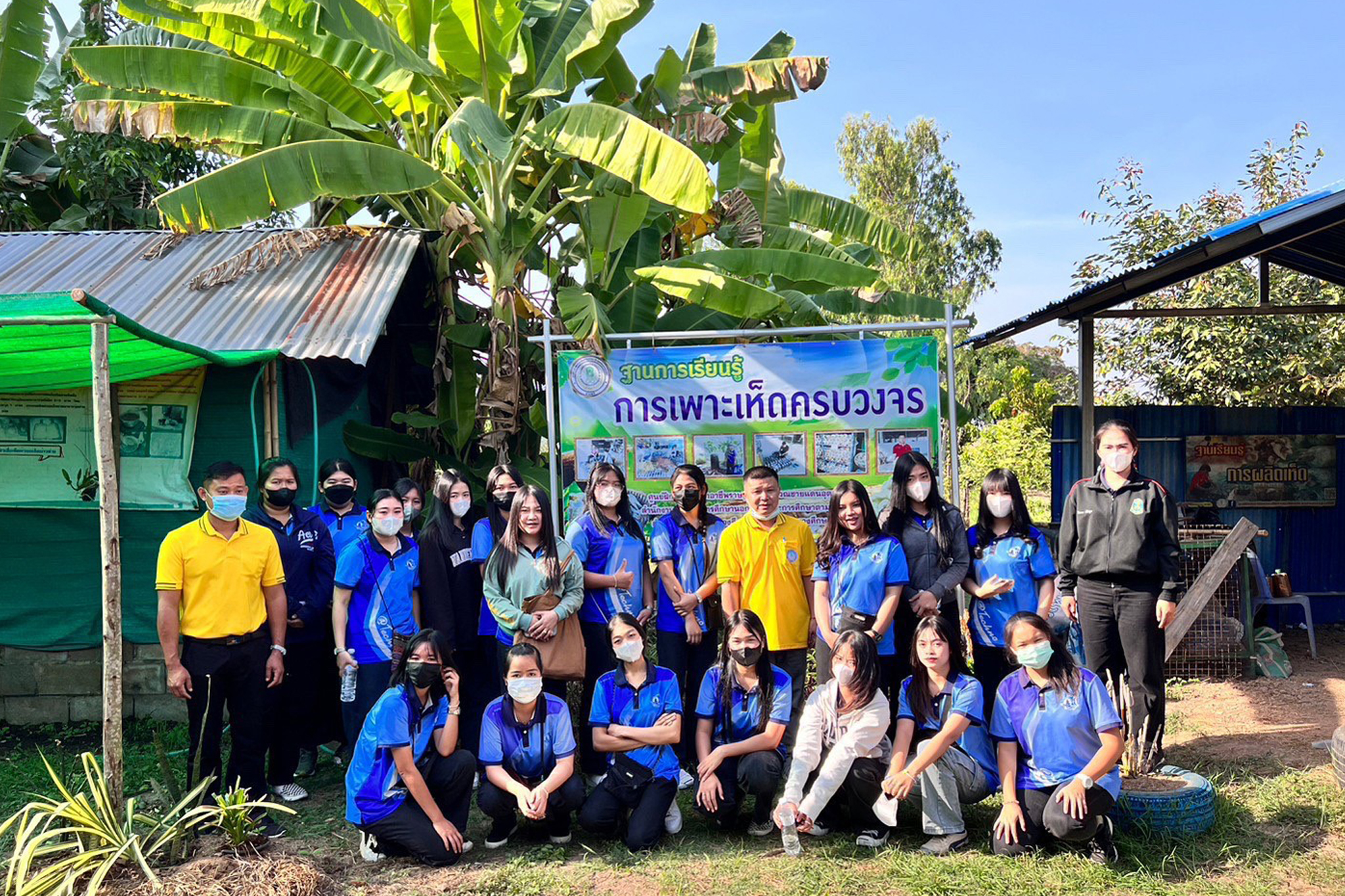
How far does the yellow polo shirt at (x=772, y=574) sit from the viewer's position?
4984mm

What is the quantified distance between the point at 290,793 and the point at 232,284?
13.1 feet

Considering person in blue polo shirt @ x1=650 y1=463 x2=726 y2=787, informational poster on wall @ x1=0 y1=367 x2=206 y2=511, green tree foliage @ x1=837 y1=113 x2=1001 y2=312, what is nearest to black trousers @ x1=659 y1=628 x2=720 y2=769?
person in blue polo shirt @ x1=650 y1=463 x2=726 y2=787

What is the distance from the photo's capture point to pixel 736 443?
6.00 m

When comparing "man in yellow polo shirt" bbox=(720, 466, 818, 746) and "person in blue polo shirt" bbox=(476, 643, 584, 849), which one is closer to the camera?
"person in blue polo shirt" bbox=(476, 643, 584, 849)

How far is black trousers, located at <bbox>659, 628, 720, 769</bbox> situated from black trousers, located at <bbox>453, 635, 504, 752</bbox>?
868 millimetres

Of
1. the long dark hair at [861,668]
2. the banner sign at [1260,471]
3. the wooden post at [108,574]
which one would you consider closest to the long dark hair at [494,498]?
the wooden post at [108,574]

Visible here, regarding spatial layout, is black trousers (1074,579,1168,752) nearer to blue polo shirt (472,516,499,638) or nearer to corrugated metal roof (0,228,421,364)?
blue polo shirt (472,516,499,638)

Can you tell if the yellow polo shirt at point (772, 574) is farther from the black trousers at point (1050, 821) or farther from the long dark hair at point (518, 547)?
the black trousers at point (1050, 821)

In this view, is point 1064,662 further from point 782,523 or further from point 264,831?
point 264,831

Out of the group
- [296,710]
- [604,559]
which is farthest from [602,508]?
[296,710]

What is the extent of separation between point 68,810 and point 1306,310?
8.11 meters

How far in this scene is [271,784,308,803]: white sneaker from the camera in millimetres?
5031

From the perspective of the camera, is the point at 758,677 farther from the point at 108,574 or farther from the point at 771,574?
the point at 108,574

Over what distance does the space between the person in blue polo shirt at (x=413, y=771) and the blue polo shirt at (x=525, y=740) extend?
0.13 meters
